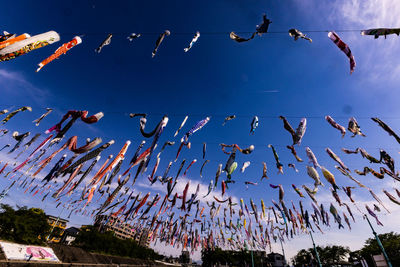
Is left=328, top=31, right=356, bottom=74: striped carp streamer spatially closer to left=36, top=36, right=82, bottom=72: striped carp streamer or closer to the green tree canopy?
left=36, top=36, right=82, bottom=72: striped carp streamer

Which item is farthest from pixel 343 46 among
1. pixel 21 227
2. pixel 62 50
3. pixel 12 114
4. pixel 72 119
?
pixel 21 227

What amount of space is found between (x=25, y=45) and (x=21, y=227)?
18.4 metres

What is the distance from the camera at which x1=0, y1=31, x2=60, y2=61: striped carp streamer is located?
3.96 meters

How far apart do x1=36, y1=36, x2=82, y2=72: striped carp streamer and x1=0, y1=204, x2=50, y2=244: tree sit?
17042mm

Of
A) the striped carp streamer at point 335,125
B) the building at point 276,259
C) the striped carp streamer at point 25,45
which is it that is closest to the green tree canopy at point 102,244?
the striped carp streamer at point 25,45

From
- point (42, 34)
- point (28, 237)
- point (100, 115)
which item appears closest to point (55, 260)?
point (28, 237)

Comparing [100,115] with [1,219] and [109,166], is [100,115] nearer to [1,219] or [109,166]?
[109,166]

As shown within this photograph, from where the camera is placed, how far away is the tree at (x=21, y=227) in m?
14.2

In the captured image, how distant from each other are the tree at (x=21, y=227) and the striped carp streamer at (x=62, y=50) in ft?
55.9

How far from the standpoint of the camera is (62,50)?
566cm

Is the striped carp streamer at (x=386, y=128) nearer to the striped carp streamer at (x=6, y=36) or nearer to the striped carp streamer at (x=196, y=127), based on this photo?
the striped carp streamer at (x=196, y=127)

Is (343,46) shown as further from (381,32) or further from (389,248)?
(389,248)

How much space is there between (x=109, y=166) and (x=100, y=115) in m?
2.06

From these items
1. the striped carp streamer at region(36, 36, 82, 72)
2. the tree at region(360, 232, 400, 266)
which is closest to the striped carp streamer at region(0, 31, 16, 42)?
the striped carp streamer at region(36, 36, 82, 72)
